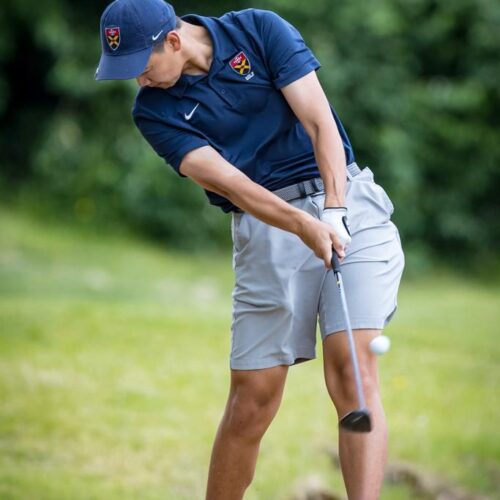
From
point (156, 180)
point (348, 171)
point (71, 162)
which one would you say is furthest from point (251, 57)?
point (71, 162)

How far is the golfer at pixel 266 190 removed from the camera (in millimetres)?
3861

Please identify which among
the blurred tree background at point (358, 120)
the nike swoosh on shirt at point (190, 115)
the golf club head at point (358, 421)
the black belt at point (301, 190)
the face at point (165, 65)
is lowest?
the golf club head at point (358, 421)

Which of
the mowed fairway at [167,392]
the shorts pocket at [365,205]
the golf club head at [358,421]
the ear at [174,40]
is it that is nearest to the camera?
the golf club head at [358,421]

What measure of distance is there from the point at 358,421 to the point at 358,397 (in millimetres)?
150

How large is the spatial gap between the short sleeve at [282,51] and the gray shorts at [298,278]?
43 cm

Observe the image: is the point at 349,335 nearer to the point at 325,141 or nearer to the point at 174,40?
the point at 325,141

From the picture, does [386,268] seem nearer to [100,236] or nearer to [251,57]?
[251,57]

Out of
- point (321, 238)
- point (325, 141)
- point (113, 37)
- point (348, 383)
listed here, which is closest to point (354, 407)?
point (348, 383)

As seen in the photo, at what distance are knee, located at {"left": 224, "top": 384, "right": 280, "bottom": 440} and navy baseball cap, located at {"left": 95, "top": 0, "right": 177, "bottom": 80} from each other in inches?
46.6

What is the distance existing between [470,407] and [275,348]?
320 cm

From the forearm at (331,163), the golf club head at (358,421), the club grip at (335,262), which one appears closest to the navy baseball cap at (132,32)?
the forearm at (331,163)

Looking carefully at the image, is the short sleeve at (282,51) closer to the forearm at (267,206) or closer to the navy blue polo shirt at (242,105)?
the navy blue polo shirt at (242,105)

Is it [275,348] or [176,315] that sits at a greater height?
[176,315]

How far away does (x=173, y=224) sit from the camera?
12141 mm
